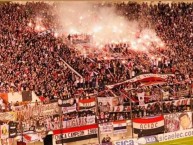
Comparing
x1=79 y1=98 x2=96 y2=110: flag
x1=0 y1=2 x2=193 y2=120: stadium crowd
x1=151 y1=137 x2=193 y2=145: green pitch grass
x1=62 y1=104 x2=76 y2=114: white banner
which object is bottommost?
x1=151 y1=137 x2=193 y2=145: green pitch grass

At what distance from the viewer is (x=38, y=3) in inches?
836

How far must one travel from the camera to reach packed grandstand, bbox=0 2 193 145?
14562mm

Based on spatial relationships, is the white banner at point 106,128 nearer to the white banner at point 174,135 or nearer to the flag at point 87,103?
the flag at point 87,103

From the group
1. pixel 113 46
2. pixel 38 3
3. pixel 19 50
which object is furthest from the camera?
pixel 113 46

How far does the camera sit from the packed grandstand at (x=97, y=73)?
14.6 metres

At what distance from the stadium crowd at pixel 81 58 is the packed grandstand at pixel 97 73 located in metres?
0.05

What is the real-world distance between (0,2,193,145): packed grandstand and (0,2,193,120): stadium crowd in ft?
0.16

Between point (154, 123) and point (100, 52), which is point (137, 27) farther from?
point (154, 123)

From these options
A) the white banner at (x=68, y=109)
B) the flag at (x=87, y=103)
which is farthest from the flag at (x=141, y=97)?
the white banner at (x=68, y=109)

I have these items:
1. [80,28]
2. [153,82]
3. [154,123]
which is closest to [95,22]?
[80,28]

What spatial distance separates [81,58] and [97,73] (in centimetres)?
119

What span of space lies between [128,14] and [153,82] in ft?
14.6

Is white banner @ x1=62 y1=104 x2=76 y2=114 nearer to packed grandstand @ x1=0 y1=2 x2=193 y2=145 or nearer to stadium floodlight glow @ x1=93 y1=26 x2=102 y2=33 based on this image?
packed grandstand @ x1=0 y1=2 x2=193 y2=145

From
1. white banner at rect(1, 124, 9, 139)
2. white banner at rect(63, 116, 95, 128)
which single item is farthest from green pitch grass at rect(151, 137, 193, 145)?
white banner at rect(1, 124, 9, 139)
